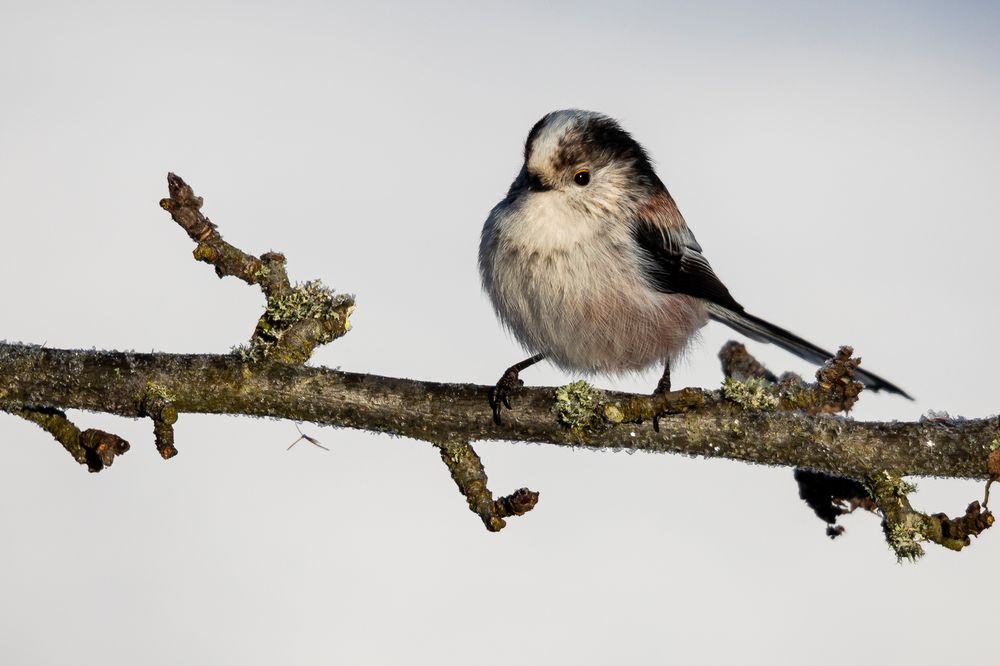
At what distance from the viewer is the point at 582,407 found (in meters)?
3.51

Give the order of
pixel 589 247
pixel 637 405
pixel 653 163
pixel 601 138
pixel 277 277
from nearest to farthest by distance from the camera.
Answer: pixel 637 405, pixel 277 277, pixel 589 247, pixel 601 138, pixel 653 163

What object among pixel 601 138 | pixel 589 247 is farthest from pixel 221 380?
pixel 601 138

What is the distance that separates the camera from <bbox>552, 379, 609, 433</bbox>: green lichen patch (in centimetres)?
350

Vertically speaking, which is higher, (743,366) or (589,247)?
(589,247)

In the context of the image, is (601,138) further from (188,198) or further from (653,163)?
(188,198)

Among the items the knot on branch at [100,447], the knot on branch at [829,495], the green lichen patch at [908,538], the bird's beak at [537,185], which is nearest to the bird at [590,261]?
the bird's beak at [537,185]

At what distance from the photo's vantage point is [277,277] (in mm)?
4027

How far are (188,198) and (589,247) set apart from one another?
1.93 meters

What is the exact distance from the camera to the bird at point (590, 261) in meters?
4.64

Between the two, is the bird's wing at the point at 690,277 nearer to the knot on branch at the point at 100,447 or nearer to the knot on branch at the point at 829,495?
the knot on branch at the point at 829,495

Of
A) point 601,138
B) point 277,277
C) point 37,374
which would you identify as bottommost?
point 37,374

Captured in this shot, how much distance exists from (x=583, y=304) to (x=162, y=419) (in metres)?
2.10

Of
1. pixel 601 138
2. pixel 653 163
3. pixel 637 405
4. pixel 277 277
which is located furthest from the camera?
pixel 653 163

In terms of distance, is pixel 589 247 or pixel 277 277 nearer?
pixel 277 277
